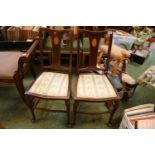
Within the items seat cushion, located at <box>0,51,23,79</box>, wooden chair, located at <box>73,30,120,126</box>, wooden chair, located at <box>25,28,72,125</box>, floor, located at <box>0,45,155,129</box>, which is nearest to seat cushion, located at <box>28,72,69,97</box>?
wooden chair, located at <box>25,28,72,125</box>

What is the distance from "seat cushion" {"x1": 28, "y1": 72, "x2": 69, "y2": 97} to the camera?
1.61m

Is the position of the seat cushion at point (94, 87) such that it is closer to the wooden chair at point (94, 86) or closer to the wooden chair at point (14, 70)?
the wooden chair at point (94, 86)

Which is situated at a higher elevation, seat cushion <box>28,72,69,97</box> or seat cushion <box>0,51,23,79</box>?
seat cushion <box>0,51,23,79</box>

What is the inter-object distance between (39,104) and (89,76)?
71 centimetres

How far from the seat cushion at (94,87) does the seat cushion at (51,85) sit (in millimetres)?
146

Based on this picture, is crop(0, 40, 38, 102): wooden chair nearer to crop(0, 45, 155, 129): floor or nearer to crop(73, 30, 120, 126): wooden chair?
crop(0, 45, 155, 129): floor

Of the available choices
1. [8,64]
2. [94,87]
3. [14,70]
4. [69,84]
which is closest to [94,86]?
[94,87]

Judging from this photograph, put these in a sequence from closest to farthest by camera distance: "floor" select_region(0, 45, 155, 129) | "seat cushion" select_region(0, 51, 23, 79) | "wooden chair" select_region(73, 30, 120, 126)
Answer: "wooden chair" select_region(73, 30, 120, 126) → "seat cushion" select_region(0, 51, 23, 79) → "floor" select_region(0, 45, 155, 129)

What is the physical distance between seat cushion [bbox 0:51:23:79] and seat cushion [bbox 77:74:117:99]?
677 millimetres

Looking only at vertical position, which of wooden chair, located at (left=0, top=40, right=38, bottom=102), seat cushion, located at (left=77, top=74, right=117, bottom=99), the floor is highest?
wooden chair, located at (left=0, top=40, right=38, bottom=102)

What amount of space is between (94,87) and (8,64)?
922 millimetres

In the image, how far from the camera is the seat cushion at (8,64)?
→ 171 centimetres

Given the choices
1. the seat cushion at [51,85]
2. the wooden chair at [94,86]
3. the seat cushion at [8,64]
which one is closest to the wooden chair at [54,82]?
the seat cushion at [51,85]

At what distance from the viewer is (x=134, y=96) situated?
2.27 meters
